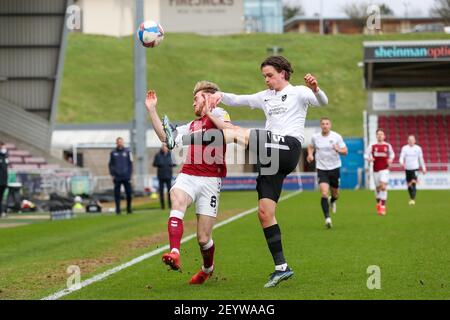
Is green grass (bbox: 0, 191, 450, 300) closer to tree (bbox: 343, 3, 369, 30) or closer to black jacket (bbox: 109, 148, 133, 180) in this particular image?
black jacket (bbox: 109, 148, 133, 180)

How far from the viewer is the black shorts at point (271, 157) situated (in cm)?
1065

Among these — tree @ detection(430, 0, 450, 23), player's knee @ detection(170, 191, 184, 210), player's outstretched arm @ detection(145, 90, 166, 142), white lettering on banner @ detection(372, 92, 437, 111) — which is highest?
tree @ detection(430, 0, 450, 23)

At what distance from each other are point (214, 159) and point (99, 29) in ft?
348

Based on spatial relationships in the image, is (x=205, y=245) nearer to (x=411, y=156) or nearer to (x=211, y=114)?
(x=211, y=114)

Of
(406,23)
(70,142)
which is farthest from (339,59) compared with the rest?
(70,142)

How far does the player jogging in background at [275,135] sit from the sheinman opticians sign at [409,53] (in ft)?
135

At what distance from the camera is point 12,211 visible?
34.5 m

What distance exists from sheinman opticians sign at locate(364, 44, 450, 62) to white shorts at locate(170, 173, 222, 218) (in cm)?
4159

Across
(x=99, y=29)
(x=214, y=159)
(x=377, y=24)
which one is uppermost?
(x=99, y=29)

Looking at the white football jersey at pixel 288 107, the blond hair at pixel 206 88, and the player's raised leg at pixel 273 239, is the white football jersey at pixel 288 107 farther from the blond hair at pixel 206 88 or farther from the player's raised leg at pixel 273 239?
the player's raised leg at pixel 273 239

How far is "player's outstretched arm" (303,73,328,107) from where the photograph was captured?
11000 millimetres

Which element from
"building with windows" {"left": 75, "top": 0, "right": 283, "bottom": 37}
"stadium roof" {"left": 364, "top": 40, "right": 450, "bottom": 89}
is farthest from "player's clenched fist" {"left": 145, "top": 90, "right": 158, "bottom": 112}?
"building with windows" {"left": 75, "top": 0, "right": 283, "bottom": 37}
